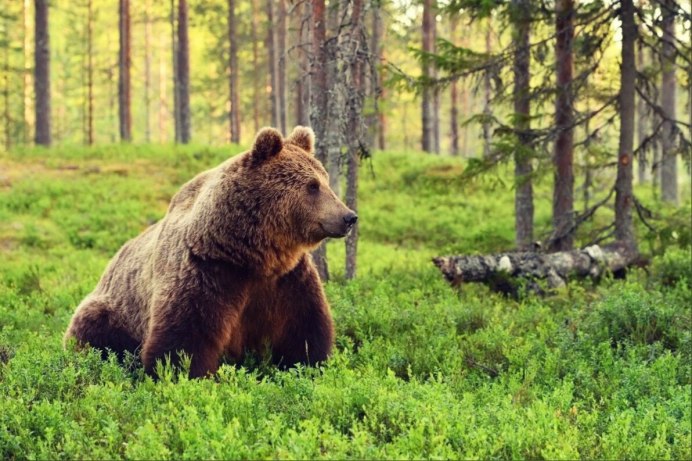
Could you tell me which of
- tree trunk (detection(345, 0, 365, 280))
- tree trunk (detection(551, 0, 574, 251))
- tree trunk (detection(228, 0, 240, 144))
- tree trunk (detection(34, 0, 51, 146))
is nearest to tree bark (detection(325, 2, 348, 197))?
tree trunk (detection(345, 0, 365, 280))

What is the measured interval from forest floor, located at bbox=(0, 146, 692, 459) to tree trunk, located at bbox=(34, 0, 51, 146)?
43.7 feet

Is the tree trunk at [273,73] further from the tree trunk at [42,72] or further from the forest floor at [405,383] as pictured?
the forest floor at [405,383]

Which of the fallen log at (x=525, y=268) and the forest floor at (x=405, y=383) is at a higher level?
the fallen log at (x=525, y=268)

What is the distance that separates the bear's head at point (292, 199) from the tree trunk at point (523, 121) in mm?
6648

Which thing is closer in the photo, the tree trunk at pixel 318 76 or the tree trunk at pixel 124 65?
the tree trunk at pixel 318 76

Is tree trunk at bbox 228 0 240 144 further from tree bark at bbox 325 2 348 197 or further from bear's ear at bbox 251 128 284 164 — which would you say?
bear's ear at bbox 251 128 284 164

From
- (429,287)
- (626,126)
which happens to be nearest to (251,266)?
(429,287)

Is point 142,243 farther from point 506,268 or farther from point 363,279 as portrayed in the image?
point 506,268

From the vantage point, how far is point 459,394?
617cm

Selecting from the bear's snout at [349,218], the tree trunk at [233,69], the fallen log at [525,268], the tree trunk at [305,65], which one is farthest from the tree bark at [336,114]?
the tree trunk at [233,69]

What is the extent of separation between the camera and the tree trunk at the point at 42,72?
83.8 ft

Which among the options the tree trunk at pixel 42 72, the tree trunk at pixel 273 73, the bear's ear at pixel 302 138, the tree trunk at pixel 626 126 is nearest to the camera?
the bear's ear at pixel 302 138

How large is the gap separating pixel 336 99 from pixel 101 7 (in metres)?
46.3

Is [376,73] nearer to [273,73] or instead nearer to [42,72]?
[42,72]
